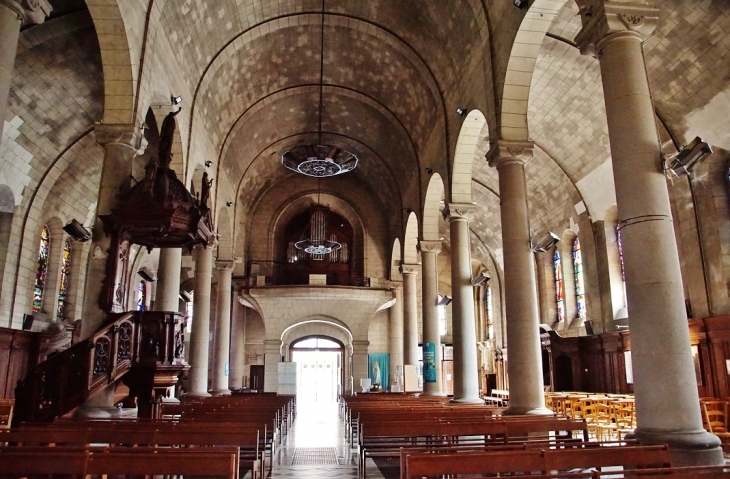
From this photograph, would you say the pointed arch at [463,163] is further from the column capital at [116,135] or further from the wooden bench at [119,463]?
the wooden bench at [119,463]

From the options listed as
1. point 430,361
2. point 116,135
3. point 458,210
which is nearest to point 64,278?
Answer: point 116,135

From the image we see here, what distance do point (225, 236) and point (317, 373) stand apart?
12.5m

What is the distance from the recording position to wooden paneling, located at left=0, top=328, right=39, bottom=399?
16.0 metres

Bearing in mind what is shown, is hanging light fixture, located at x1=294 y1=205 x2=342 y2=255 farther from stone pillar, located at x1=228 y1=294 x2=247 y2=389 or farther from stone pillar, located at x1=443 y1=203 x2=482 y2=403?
stone pillar, located at x1=443 y1=203 x2=482 y2=403

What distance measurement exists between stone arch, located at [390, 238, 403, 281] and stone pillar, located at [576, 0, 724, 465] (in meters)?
19.9

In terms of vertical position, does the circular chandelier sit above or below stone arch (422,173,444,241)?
above

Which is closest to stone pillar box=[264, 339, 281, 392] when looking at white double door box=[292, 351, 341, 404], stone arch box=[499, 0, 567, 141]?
white double door box=[292, 351, 341, 404]

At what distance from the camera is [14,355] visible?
648 inches

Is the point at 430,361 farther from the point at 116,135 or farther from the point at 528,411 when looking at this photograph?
the point at 116,135

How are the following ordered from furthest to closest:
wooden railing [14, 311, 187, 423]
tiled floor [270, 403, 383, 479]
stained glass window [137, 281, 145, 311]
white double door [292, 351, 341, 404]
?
white double door [292, 351, 341, 404] → stained glass window [137, 281, 145, 311] → tiled floor [270, 403, 383, 479] → wooden railing [14, 311, 187, 423]

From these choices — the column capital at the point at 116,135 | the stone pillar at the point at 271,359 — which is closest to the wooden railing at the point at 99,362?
the column capital at the point at 116,135

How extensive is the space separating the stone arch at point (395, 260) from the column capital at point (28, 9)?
2063cm

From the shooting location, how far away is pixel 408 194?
2303 centimetres

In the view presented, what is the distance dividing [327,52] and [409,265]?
9.18 metres
